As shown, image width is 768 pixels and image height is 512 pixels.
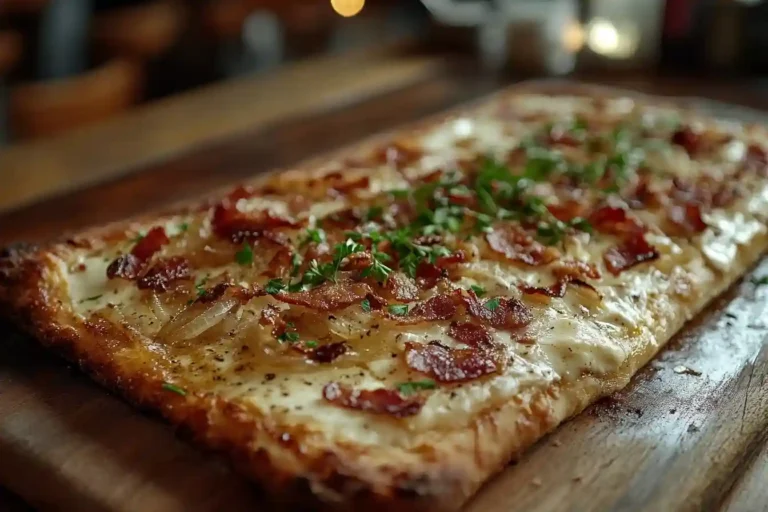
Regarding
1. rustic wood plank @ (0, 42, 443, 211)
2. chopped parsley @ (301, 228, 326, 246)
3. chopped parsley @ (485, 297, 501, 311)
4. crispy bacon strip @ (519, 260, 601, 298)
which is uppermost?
chopped parsley @ (301, 228, 326, 246)

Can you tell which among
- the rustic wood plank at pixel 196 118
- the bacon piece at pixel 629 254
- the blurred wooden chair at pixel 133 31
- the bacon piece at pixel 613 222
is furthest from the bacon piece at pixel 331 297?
the blurred wooden chair at pixel 133 31

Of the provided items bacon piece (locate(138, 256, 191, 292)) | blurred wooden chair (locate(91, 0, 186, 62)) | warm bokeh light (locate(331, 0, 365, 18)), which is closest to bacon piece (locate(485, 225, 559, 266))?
bacon piece (locate(138, 256, 191, 292))

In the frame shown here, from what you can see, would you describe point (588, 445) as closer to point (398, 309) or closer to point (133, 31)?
point (398, 309)

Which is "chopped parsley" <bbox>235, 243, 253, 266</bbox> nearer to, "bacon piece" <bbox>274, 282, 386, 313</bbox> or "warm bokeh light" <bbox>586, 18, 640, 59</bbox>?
"bacon piece" <bbox>274, 282, 386, 313</bbox>

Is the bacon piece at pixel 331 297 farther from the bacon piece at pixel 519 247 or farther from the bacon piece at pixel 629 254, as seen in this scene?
the bacon piece at pixel 629 254

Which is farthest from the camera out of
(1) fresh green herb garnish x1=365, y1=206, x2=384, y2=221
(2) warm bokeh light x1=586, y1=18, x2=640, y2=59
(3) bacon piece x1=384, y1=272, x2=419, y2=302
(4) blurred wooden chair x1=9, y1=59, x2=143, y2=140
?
(2) warm bokeh light x1=586, y1=18, x2=640, y2=59

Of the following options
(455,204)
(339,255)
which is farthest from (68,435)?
(455,204)

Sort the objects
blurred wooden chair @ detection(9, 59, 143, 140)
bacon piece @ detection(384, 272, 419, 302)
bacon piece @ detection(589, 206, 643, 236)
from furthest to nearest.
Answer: blurred wooden chair @ detection(9, 59, 143, 140) → bacon piece @ detection(589, 206, 643, 236) → bacon piece @ detection(384, 272, 419, 302)

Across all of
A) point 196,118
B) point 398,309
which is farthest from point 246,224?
point 196,118
